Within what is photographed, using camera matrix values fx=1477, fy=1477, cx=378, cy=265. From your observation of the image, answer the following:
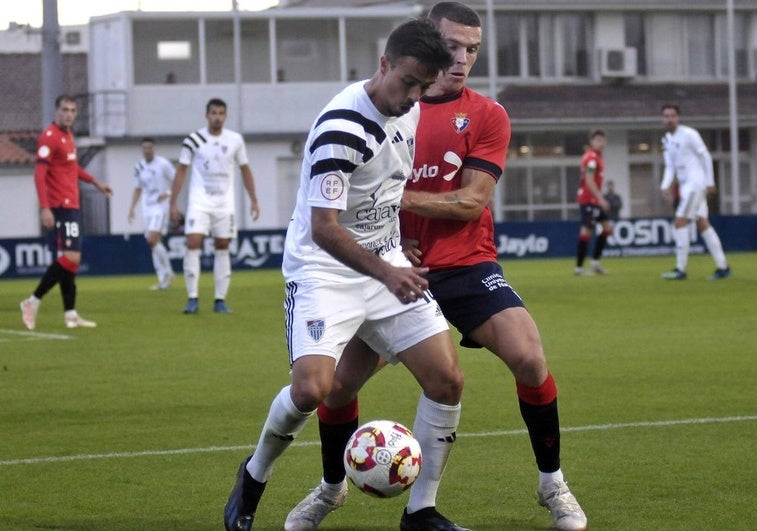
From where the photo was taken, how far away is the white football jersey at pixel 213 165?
17.3 meters

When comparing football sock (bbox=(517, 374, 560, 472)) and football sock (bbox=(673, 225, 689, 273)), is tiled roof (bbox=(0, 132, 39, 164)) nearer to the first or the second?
football sock (bbox=(673, 225, 689, 273))

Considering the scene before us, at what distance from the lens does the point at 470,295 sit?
637 centimetres

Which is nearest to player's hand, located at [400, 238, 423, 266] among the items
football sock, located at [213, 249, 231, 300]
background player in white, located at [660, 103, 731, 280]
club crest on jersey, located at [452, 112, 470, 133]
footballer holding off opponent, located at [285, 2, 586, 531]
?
footballer holding off opponent, located at [285, 2, 586, 531]

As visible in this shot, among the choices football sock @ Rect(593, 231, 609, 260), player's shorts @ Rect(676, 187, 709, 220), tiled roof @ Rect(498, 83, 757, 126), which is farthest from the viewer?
tiled roof @ Rect(498, 83, 757, 126)

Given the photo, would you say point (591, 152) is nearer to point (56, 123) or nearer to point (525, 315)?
point (56, 123)

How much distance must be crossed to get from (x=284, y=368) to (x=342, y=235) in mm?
6151

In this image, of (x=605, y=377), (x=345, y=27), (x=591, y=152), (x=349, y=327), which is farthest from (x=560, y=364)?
(x=345, y=27)

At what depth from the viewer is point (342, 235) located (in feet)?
18.3

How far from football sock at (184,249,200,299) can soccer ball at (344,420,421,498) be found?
459 inches

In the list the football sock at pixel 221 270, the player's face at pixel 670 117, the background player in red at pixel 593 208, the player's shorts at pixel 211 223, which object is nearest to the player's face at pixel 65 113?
the player's shorts at pixel 211 223

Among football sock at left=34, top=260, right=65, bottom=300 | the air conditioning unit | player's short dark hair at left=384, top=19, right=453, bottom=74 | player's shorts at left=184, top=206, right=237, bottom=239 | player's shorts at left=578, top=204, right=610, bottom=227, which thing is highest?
the air conditioning unit

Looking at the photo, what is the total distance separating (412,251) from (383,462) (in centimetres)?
106

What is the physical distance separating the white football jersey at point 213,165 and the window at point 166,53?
29302 mm

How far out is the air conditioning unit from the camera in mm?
49812
